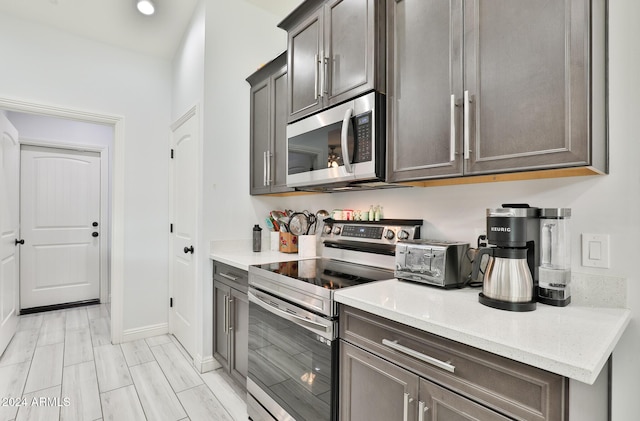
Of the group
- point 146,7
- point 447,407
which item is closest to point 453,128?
point 447,407

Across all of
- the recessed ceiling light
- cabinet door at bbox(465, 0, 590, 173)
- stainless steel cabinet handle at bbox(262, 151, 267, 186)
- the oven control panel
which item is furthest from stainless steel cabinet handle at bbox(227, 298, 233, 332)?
the recessed ceiling light

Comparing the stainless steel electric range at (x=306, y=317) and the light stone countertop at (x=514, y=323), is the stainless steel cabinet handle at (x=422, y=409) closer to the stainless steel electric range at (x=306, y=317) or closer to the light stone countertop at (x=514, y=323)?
the light stone countertop at (x=514, y=323)

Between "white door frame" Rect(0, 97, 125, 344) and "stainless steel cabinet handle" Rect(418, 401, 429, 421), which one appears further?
"white door frame" Rect(0, 97, 125, 344)

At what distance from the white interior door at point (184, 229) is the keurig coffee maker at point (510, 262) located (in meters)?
2.15

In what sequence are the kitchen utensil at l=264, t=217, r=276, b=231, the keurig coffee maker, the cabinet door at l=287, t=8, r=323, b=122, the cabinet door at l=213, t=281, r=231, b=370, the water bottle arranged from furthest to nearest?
the kitchen utensil at l=264, t=217, r=276, b=231
the water bottle
the cabinet door at l=213, t=281, r=231, b=370
the cabinet door at l=287, t=8, r=323, b=122
the keurig coffee maker

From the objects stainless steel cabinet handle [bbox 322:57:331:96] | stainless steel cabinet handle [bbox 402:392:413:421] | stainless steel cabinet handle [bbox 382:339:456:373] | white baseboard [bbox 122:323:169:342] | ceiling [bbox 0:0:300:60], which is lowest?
white baseboard [bbox 122:323:169:342]

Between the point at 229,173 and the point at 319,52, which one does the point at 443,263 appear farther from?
the point at 229,173

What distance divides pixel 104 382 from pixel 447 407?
2471 millimetres

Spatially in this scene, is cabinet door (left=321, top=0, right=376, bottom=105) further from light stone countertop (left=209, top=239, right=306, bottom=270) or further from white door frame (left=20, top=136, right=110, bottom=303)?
white door frame (left=20, top=136, right=110, bottom=303)

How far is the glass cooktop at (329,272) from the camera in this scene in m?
1.56

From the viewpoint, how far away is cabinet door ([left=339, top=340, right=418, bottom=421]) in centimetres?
108

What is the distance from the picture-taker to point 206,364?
2508mm

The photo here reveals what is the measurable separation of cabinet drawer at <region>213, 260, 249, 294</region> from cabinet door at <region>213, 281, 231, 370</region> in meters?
0.05

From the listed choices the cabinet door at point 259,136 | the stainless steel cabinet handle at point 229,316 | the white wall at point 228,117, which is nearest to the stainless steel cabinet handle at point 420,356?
the stainless steel cabinet handle at point 229,316
